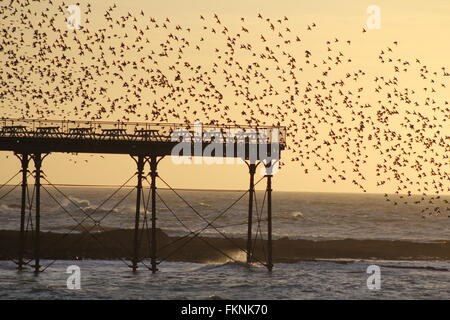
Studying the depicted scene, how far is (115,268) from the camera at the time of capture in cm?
6500

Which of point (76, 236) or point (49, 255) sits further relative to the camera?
point (76, 236)

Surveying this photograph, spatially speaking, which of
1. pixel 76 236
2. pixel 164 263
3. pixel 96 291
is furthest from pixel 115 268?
pixel 76 236

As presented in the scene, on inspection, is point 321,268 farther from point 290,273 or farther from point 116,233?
point 116,233

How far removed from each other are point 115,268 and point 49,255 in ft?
32.0

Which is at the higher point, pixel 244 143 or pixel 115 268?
pixel 244 143

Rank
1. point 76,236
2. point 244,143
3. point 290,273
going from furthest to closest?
point 76,236 → point 290,273 → point 244,143

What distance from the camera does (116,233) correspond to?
86.5m

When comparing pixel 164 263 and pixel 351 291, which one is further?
pixel 164 263

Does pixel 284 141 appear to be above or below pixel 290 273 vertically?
above

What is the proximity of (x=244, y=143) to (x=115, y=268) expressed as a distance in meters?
13.4
